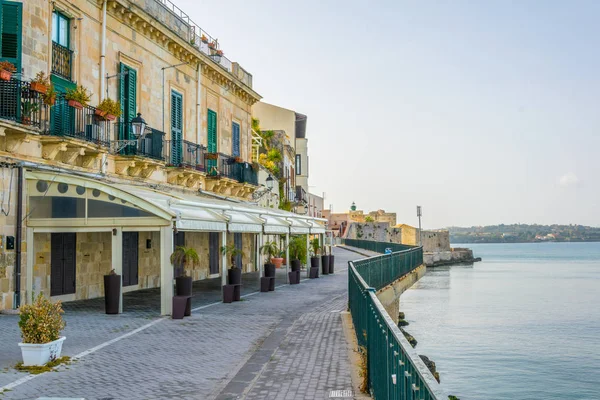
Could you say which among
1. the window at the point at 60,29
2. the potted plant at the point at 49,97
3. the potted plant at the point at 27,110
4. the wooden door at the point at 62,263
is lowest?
the wooden door at the point at 62,263

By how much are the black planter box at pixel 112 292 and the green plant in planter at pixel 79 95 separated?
178 inches

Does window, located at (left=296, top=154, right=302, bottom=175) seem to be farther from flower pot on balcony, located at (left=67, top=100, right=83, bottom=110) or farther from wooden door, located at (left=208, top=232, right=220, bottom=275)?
flower pot on balcony, located at (left=67, top=100, right=83, bottom=110)

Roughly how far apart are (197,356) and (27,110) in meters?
7.23

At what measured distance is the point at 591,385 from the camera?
22547mm

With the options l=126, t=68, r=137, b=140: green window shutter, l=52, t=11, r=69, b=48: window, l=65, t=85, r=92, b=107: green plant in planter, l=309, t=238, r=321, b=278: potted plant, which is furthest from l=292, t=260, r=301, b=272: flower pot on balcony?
l=52, t=11, r=69, b=48: window

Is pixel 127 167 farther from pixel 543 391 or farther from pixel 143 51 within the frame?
pixel 543 391

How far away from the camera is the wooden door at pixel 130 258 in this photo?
20.7 m

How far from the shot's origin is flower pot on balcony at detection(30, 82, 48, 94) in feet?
45.6

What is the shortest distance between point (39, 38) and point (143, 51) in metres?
5.90

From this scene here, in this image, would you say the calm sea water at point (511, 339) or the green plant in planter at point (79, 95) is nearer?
the green plant in planter at point (79, 95)

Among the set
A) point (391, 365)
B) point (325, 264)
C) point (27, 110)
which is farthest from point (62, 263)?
point (325, 264)

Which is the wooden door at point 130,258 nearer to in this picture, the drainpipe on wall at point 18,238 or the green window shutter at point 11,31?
the drainpipe on wall at point 18,238

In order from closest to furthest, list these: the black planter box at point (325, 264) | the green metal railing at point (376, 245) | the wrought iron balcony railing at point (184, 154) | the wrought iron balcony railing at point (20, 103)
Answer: the wrought iron balcony railing at point (20, 103), the wrought iron balcony railing at point (184, 154), the black planter box at point (325, 264), the green metal railing at point (376, 245)

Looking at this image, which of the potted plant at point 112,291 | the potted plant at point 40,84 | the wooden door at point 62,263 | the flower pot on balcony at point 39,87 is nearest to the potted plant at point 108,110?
the potted plant at point 40,84
